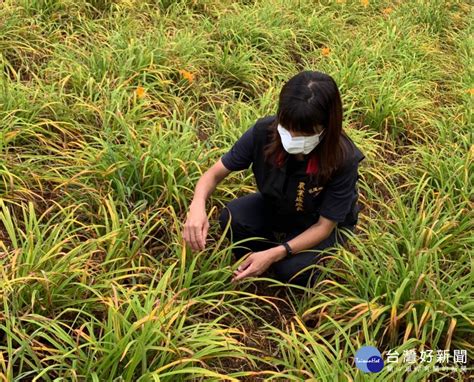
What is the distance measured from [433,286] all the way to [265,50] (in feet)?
9.35

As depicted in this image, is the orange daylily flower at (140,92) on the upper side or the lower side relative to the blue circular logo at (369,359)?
upper

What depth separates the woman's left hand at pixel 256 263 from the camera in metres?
2.32

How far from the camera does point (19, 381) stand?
1836mm

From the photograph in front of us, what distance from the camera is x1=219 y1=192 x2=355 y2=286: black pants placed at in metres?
2.51

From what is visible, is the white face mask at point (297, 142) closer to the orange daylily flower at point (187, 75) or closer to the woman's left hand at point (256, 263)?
the woman's left hand at point (256, 263)

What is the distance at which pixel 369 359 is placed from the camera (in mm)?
2043

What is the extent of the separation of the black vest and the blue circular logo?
68 cm

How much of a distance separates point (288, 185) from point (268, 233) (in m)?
0.44

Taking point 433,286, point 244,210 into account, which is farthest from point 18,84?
point 433,286

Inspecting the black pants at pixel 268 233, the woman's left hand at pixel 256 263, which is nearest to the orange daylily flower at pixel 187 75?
the black pants at pixel 268 233

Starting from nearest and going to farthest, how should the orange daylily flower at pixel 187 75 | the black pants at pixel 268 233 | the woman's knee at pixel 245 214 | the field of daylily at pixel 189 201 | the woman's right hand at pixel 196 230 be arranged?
1. the field of daylily at pixel 189 201
2. the woman's right hand at pixel 196 230
3. the black pants at pixel 268 233
4. the woman's knee at pixel 245 214
5. the orange daylily flower at pixel 187 75

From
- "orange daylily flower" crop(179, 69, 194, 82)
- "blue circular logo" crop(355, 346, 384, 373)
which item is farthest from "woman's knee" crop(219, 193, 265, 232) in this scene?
"orange daylily flower" crop(179, 69, 194, 82)

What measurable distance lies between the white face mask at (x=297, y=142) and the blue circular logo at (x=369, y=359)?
83cm

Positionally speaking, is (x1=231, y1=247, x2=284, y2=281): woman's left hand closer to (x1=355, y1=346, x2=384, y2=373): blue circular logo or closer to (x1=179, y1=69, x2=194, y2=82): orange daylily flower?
(x1=355, y1=346, x2=384, y2=373): blue circular logo
